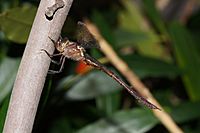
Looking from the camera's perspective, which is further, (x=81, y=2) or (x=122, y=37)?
(x=81, y=2)

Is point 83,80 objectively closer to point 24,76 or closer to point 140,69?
point 140,69

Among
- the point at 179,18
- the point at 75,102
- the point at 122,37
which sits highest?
the point at 179,18

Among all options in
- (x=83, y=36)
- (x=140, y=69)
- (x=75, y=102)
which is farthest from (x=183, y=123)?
(x=83, y=36)

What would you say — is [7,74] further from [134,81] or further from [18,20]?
[134,81]

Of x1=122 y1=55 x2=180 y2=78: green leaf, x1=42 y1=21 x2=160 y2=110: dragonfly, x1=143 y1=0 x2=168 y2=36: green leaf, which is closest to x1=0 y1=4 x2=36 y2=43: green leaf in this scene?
x1=42 y1=21 x2=160 y2=110: dragonfly

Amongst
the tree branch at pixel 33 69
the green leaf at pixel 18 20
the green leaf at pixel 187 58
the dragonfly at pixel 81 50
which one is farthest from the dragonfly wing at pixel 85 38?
the green leaf at pixel 187 58

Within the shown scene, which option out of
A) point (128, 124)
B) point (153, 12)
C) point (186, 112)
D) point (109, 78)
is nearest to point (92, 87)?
point (109, 78)

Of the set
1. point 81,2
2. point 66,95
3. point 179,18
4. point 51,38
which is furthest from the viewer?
point 179,18
